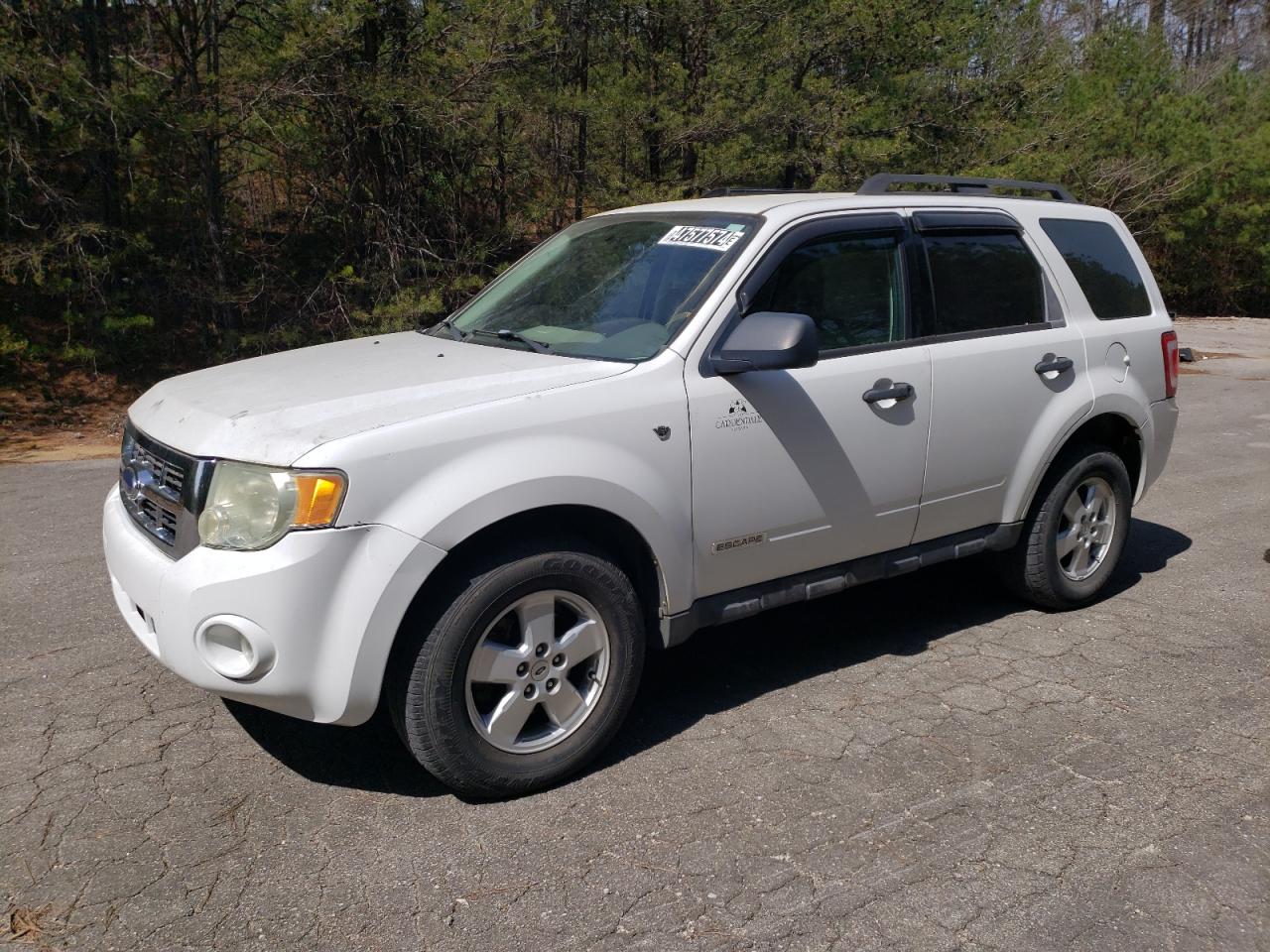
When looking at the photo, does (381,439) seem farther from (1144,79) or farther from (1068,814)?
(1144,79)

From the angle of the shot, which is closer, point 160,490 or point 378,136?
point 160,490

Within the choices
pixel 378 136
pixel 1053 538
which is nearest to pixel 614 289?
pixel 1053 538

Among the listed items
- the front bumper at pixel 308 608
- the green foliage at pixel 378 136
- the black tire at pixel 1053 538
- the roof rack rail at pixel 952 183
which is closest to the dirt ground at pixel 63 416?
the green foliage at pixel 378 136

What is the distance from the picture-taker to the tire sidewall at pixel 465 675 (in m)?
3.42

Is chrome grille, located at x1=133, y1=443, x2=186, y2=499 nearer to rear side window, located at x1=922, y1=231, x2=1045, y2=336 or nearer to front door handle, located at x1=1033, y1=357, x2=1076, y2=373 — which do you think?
rear side window, located at x1=922, y1=231, x2=1045, y2=336

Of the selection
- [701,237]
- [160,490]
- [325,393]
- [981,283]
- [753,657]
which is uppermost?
[701,237]

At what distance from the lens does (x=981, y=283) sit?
195 inches

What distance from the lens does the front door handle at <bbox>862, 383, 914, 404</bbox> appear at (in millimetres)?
4395

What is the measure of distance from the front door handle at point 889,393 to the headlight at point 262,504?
2117 millimetres

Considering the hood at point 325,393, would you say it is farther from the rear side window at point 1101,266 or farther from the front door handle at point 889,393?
the rear side window at point 1101,266

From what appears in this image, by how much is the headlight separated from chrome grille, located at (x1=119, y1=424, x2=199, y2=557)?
106 mm

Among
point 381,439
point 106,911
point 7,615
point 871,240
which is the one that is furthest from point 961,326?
point 7,615

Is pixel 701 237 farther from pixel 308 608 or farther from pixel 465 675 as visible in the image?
pixel 308 608

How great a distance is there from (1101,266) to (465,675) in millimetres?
3848
